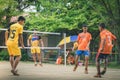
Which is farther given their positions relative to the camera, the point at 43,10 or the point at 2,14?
the point at 43,10

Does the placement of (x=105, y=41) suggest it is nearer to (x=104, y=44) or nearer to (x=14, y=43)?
(x=104, y=44)

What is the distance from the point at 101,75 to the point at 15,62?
2.92 metres

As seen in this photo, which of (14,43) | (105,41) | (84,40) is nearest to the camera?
(14,43)

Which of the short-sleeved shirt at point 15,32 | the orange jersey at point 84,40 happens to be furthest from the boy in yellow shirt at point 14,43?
the orange jersey at point 84,40

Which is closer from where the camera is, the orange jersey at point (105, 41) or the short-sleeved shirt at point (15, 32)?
the short-sleeved shirt at point (15, 32)

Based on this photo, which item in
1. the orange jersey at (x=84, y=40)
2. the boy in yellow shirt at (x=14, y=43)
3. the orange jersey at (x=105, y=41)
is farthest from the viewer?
the orange jersey at (x=84, y=40)

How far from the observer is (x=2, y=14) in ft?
118

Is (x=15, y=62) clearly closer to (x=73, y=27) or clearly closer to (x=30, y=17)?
(x=73, y=27)

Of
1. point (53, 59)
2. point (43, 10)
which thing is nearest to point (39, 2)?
point (43, 10)

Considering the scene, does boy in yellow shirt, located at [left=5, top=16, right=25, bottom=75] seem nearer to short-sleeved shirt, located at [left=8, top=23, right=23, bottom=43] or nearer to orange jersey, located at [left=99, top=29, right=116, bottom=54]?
short-sleeved shirt, located at [left=8, top=23, right=23, bottom=43]

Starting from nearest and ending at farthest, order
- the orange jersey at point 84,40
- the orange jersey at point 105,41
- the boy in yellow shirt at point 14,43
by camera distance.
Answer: the boy in yellow shirt at point 14,43 < the orange jersey at point 105,41 < the orange jersey at point 84,40

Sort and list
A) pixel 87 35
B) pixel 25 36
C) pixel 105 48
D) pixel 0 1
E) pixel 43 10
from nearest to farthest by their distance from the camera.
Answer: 1. pixel 105 48
2. pixel 87 35
3. pixel 25 36
4. pixel 0 1
5. pixel 43 10

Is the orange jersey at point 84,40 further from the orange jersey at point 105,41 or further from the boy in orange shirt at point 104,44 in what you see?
the orange jersey at point 105,41

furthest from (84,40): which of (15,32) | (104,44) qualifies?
(15,32)
